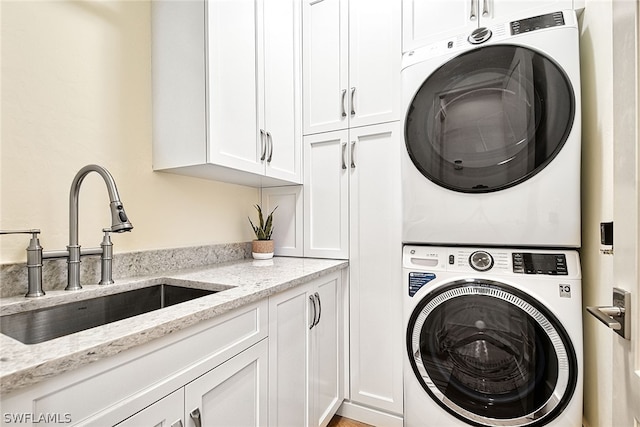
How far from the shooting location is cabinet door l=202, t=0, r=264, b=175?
1.22m

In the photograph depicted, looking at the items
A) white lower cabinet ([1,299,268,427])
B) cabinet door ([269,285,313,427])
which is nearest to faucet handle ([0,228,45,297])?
white lower cabinet ([1,299,268,427])

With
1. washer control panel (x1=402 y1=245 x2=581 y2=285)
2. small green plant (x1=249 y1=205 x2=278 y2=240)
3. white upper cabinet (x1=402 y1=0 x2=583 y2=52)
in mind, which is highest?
white upper cabinet (x1=402 y1=0 x2=583 y2=52)

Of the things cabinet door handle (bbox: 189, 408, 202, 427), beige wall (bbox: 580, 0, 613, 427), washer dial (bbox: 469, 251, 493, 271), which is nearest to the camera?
cabinet door handle (bbox: 189, 408, 202, 427)

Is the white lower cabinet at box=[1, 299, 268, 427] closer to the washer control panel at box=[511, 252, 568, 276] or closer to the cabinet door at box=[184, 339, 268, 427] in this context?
the cabinet door at box=[184, 339, 268, 427]

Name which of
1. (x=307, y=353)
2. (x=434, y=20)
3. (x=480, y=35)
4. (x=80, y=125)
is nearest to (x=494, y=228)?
(x=480, y=35)

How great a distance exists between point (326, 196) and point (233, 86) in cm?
79

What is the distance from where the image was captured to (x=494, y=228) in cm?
127

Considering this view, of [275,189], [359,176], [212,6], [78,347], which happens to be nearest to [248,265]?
[275,189]

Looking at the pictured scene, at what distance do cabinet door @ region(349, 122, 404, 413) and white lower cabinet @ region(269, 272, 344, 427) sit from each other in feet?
0.35

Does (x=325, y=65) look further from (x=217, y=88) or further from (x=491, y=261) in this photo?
(x=491, y=261)

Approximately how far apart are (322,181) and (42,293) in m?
1.33

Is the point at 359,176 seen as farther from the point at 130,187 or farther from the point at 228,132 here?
the point at 130,187

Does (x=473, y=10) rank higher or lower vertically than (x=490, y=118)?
higher

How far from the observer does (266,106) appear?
157cm
